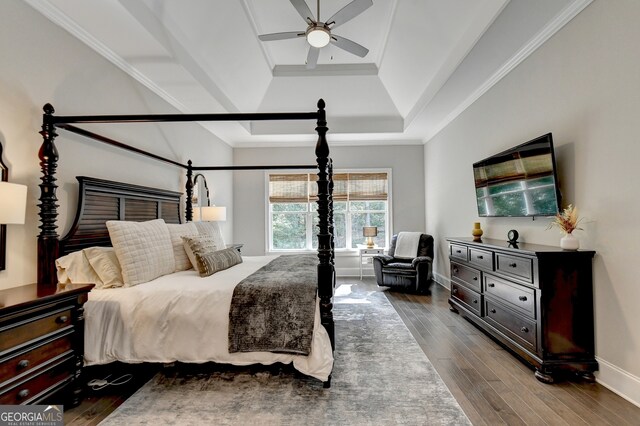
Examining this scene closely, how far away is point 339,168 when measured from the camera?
6668 mm

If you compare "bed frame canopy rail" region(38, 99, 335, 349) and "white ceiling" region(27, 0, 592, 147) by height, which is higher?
"white ceiling" region(27, 0, 592, 147)

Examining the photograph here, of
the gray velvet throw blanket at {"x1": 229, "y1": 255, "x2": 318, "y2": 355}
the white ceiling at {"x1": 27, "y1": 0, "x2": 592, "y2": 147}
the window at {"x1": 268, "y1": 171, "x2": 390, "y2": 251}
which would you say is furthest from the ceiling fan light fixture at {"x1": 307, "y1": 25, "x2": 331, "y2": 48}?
the window at {"x1": 268, "y1": 171, "x2": 390, "y2": 251}

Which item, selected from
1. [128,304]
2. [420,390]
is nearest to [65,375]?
[128,304]

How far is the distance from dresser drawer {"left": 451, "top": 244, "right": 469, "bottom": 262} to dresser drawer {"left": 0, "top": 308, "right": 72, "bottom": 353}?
12.5ft

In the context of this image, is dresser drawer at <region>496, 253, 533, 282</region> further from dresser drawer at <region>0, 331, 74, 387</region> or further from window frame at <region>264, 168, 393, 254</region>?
window frame at <region>264, 168, 393, 254</region>

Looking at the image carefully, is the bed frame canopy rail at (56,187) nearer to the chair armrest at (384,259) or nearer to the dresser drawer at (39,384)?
the dresser drawer at (39,384)

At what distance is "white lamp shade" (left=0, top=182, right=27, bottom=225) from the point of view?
1740 millimetres

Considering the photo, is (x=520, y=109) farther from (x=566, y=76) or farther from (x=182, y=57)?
(x=182, y=57)

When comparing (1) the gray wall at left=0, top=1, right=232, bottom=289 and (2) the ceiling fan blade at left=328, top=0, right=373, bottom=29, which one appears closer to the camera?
(1) the gray wall at left=0, top=1, right=232, bottom=289

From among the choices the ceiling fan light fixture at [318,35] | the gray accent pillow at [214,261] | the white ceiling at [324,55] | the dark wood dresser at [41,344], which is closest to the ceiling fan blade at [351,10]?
the ceiling fan light fixture at [318,35]

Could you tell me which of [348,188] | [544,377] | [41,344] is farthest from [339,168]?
[41,344]

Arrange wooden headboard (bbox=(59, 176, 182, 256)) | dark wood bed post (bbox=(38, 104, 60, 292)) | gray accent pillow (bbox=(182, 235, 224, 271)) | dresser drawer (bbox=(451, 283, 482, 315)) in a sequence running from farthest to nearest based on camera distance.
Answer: dresser drawer (bbox=(451, 283, 482, 315)) < gray accent pillow (bbox=(182, 235, 224, 271)) < wooden headboard (bbox=(59, 176, 182, 256)) < dark wood bed post (bbox=(38, 104, 60, 292))

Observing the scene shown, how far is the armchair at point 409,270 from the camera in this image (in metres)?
5.03

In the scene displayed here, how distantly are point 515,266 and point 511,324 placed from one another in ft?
1.79
